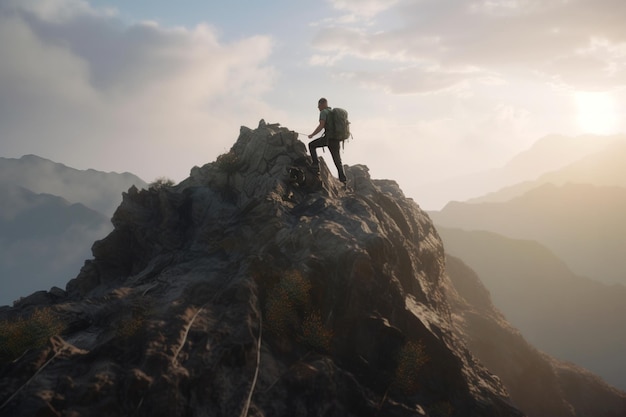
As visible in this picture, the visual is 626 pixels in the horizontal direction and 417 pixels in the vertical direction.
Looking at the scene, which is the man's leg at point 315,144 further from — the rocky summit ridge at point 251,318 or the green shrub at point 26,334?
the green shrub at point 26,334

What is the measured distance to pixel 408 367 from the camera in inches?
656

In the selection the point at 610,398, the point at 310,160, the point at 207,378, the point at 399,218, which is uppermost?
the point at 310,160

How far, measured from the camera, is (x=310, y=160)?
25.2 metres

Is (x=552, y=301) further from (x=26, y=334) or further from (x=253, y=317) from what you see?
(x=26, y=334)

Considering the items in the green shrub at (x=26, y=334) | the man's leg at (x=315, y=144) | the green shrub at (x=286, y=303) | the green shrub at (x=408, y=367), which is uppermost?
the man's leg at (x=315, y=144)

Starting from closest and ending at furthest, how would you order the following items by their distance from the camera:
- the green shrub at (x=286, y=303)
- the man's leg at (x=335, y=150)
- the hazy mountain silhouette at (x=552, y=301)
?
the green shrub at (x=286, y=303)
the man's leg at (x=335, y=150)
the hazy mountain silhouette at (x=552, y=301)

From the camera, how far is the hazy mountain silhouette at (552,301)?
137875 mm

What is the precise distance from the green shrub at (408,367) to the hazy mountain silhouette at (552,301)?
148 meters

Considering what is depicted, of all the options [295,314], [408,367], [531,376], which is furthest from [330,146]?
[531,376]

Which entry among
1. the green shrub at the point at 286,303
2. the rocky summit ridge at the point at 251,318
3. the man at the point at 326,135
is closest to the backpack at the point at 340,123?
the man at the point at 326,135

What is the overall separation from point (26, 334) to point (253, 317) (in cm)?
747

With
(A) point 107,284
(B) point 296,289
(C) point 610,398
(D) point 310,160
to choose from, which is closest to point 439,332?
(B) point 296,289

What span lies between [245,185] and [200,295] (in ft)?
30.9

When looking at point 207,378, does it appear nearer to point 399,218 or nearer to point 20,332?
point 20,332
